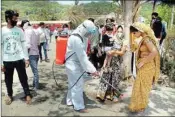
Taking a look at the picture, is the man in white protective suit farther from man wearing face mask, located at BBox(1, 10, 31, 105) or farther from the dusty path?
man wearing face mask, located at BBox(1, 10, 31, 105)

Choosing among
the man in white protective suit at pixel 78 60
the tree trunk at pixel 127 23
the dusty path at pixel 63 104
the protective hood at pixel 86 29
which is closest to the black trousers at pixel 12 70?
the dusty path at pixel 63 104

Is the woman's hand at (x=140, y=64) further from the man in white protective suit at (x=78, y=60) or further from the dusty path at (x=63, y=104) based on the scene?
the dusty path at (x=63, y=104)

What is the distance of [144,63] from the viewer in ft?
17.4

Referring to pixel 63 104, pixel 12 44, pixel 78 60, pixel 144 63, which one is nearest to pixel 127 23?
pixel 78 60

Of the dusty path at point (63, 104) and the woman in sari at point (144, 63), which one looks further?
the dusty path at point (63, 104)

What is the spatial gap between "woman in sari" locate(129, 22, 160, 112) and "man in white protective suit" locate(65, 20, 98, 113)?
766mm

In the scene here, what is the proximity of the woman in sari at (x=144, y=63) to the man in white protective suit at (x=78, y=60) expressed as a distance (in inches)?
30.2

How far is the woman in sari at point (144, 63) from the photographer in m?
5.18

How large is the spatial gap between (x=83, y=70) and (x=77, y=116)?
871 millimetres

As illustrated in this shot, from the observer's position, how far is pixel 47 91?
7.05 m

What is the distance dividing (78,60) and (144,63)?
1199 millimetres

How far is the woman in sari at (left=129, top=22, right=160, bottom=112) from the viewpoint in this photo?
5.18 metres

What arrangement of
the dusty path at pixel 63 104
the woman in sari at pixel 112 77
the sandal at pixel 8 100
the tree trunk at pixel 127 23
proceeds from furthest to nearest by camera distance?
1. the tree trunk at pixel 127 23
2. the woman in sari at pixel 112 77
3. the sandal at pixel 8 100
4. the dusty path at pixel 63 104

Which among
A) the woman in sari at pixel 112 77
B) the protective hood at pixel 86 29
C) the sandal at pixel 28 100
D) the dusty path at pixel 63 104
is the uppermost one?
the protective hood at pixel 86 29
